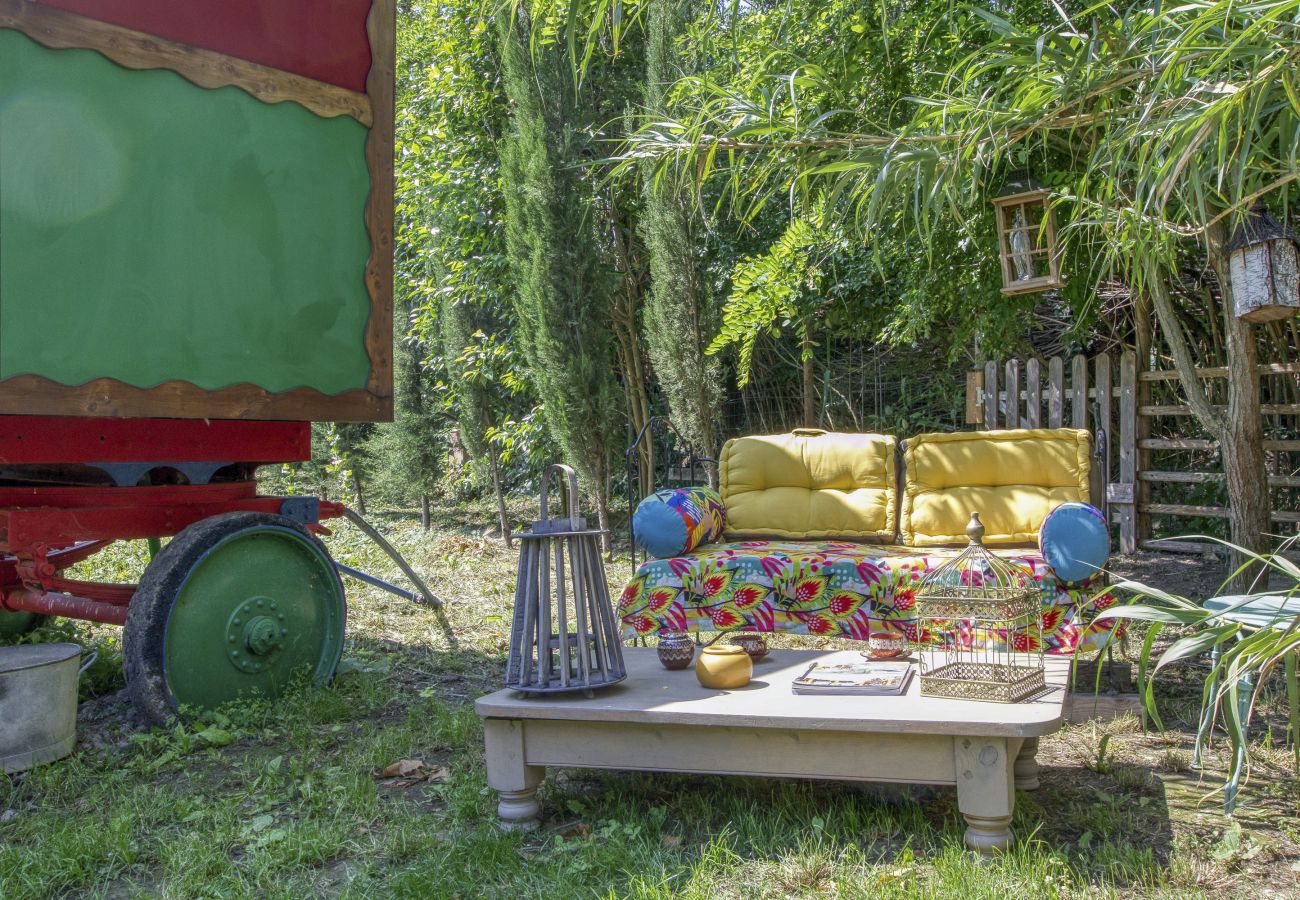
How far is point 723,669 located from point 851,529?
6.51ft

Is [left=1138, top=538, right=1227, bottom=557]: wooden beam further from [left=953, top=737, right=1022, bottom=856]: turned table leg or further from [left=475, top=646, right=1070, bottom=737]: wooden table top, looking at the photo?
[left=953, top=737, right=1022, bottom=856]: turned table leg

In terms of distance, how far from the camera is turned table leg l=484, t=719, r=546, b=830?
2.58 metres

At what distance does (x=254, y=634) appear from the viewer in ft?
→ 12.1

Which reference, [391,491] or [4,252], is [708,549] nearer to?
[4,252]

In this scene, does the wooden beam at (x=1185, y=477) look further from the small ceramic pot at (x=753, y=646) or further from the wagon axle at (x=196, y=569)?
the wagon axle at (x=196, y=569)

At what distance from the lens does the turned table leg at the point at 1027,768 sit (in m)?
2.69

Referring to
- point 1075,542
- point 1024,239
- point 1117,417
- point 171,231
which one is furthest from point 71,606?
point 1117,417

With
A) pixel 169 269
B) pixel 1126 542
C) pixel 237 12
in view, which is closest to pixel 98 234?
pixel 169 269

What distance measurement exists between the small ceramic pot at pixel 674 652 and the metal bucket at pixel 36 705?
190cm

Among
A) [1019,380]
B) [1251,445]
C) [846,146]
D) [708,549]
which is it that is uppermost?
[846,146]

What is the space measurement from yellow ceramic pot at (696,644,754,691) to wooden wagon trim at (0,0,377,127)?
2584 millimetres

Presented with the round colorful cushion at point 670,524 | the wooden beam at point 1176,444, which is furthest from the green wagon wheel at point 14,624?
the wooden beam at point 1176,444

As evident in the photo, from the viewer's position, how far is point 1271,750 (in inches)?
117

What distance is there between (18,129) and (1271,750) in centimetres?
411
